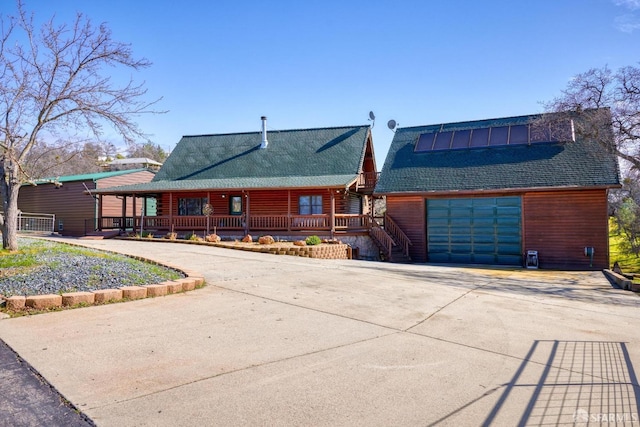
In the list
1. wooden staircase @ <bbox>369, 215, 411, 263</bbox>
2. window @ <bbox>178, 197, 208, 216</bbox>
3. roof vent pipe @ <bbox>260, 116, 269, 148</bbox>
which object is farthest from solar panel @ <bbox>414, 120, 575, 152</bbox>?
window @ <bbox>178, 197, 208, 216</bbox>

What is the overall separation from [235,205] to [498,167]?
44.1 ft

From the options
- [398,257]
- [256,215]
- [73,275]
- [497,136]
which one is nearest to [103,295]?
[73,275]

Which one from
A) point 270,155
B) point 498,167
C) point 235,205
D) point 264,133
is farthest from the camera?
point 264,133

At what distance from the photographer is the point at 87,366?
3.65 meters

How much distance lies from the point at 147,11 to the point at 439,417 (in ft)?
45.3

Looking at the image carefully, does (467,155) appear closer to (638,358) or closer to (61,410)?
(638,358)

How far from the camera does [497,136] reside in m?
19.4

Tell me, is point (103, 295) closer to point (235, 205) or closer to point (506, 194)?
point (506, 194)

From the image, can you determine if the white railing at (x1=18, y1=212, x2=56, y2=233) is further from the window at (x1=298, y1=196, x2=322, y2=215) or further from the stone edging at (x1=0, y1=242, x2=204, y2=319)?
the stone edging at (x1=0, y1=242, x2=204, y2=319)

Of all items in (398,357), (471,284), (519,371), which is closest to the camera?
(519,371)

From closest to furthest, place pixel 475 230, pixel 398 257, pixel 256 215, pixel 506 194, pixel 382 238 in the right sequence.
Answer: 1. pixel 506 194
2. pixel 475 230
3. pixel 398 257
4. pixel 382 238
5. pixel 256 215

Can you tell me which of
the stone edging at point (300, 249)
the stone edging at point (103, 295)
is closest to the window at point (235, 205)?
the stone edging at point (300, 249)

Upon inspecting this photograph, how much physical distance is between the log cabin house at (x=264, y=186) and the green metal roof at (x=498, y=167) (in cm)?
244

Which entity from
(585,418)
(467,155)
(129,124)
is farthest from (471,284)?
(467,155)
